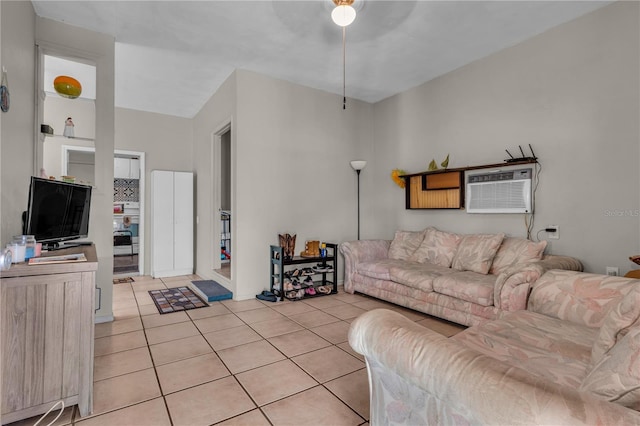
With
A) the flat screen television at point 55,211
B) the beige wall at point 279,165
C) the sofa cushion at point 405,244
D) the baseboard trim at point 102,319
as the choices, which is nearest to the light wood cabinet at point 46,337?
the flat screen television at point 55,211

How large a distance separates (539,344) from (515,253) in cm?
153

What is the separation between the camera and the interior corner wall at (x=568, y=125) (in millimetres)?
2637

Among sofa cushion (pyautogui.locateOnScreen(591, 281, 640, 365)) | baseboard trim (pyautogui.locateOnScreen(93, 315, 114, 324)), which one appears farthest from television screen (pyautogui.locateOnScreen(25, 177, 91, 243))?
sofa cushion (pyautogui.locateOnScreen(591, 281, 640, 365))

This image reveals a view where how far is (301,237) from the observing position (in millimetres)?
4480

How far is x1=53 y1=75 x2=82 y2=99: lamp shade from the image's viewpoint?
9.73ft

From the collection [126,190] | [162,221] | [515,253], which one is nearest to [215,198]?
[162,221]

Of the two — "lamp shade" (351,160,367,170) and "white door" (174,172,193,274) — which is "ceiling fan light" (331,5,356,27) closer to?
"lamp shade" (351,160,367,170)

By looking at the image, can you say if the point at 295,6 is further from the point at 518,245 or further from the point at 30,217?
the point at 518,245

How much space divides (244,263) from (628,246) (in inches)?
150

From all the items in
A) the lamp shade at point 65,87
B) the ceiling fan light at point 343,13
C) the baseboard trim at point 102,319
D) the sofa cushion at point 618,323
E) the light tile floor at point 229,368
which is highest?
the ceiling fan light at point 343,13

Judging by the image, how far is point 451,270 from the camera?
11.2ft

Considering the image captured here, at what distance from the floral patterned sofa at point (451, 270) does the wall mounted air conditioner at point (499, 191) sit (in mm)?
345

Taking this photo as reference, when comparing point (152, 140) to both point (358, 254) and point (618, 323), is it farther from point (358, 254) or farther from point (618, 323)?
point (618, 323)

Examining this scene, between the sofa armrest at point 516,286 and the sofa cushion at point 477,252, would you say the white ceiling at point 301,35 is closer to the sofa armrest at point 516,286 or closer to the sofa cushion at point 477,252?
the sofa cushion at point 477,252
